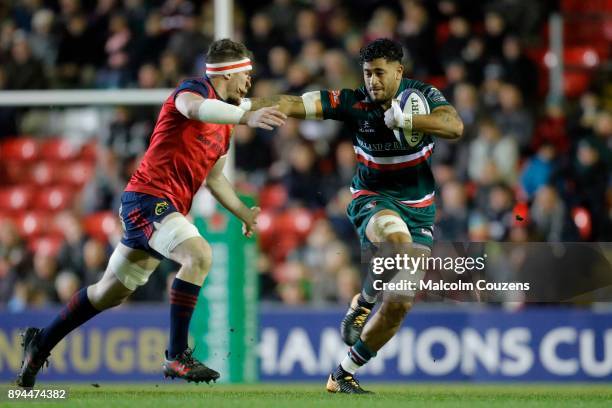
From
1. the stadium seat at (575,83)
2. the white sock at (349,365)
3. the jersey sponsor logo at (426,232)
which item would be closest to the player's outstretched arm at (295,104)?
the jersey sponsor logo at (426,232)

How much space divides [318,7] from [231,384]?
5.94 meters

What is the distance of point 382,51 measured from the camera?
324 inches

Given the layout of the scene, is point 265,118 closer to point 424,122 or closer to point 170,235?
point 170,235

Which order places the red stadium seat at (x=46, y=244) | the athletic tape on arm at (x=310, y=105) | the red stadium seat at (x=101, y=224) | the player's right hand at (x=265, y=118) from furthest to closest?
the red stadium seat at (x=46, y=244) < the red stadium seat at (x=101, y=224) < the athletic tape on arm at (x=310, y=105) < the player's right hand at (x=265, y=118)

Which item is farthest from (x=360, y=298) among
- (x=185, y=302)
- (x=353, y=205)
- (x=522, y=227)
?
(x=522, y=227)

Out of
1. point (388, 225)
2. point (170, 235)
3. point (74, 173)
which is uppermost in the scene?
point (74, 173)

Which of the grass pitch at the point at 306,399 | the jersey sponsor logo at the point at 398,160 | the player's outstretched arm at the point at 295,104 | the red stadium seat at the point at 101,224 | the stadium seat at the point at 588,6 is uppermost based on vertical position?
the stadium seat at the point at 588,6

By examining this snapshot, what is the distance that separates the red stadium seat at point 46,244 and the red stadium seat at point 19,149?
142cm

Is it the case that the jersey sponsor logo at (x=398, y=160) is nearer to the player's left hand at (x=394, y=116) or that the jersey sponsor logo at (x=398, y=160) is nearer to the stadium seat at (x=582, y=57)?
the player's left hand at (x=394, y=116)

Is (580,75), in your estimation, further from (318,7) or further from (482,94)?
(318,7)

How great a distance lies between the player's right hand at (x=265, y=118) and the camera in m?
7.51

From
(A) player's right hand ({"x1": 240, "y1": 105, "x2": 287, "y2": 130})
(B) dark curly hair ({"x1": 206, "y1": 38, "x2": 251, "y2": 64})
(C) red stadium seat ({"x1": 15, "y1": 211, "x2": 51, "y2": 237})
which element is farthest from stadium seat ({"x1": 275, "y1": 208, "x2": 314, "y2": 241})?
(A) player's right hand ({"x1": 240, "y1": 105, "x2": 287, "y2": 130})

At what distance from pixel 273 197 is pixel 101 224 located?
206cm

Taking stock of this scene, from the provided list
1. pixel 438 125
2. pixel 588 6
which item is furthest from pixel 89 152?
pixel 438 125
